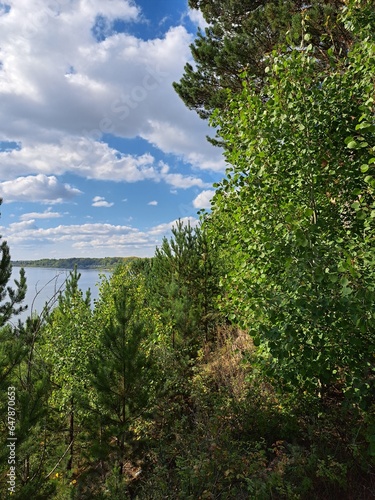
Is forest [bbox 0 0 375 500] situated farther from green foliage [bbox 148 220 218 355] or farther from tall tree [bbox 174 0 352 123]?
green foliage [bbox 148 220 218 355]

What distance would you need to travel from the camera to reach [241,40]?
33.6ft

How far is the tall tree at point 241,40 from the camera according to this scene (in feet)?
28.4

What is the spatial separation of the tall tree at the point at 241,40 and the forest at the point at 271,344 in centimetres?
39

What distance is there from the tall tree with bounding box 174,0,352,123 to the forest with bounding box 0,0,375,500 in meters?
0.39

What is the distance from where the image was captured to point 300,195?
→ 4.76 metres

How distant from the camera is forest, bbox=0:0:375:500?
3.64 metres

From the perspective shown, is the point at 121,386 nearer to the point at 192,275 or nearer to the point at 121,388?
the point at 121,388

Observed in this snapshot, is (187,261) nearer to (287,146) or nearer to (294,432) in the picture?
(294,432)

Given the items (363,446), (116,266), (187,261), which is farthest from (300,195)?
(116,266)

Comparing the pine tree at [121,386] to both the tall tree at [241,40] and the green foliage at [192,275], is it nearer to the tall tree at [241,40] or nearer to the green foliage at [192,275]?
the green foliage at [192,275]

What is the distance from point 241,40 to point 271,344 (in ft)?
34.1

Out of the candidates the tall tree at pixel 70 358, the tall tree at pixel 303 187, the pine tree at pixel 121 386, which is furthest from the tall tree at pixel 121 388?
the tall tree at pixel 303 187

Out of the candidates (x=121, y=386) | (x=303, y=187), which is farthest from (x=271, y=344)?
(x=121, y=386)

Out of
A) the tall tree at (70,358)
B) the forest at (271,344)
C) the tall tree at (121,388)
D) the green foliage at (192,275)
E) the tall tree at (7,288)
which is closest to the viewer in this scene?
the forest at (271,344)
